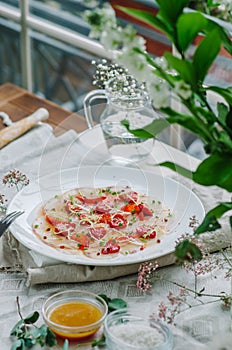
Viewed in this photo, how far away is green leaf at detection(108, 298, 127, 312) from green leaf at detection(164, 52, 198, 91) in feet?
1.47

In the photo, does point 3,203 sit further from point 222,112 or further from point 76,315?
point 222,112

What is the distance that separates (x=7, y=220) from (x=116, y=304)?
0.31m

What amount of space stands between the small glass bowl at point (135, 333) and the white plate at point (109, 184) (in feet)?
0.56

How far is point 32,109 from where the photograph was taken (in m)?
2.00

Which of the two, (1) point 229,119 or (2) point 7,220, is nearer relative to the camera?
(1) point 229,119

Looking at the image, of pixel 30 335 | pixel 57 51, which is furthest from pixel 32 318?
pixel 57 51

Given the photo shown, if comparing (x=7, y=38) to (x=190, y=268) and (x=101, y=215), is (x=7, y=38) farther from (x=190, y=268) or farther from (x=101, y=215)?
(x=190, y=268)

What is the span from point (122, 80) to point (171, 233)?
38 centimetres

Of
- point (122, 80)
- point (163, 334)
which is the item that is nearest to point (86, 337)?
point (163, 334)

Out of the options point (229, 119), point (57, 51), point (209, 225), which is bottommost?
point (57, 51)

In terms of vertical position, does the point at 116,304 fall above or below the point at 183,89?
below

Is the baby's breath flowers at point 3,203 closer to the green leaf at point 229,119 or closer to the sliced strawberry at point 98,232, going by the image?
the sliced strawberry at point 98,232

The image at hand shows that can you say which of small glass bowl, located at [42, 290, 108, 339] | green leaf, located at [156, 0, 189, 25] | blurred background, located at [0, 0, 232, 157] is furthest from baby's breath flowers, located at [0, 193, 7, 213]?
blurred background, located at [0, 0, 232, 157]

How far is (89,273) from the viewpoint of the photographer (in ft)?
4.24
